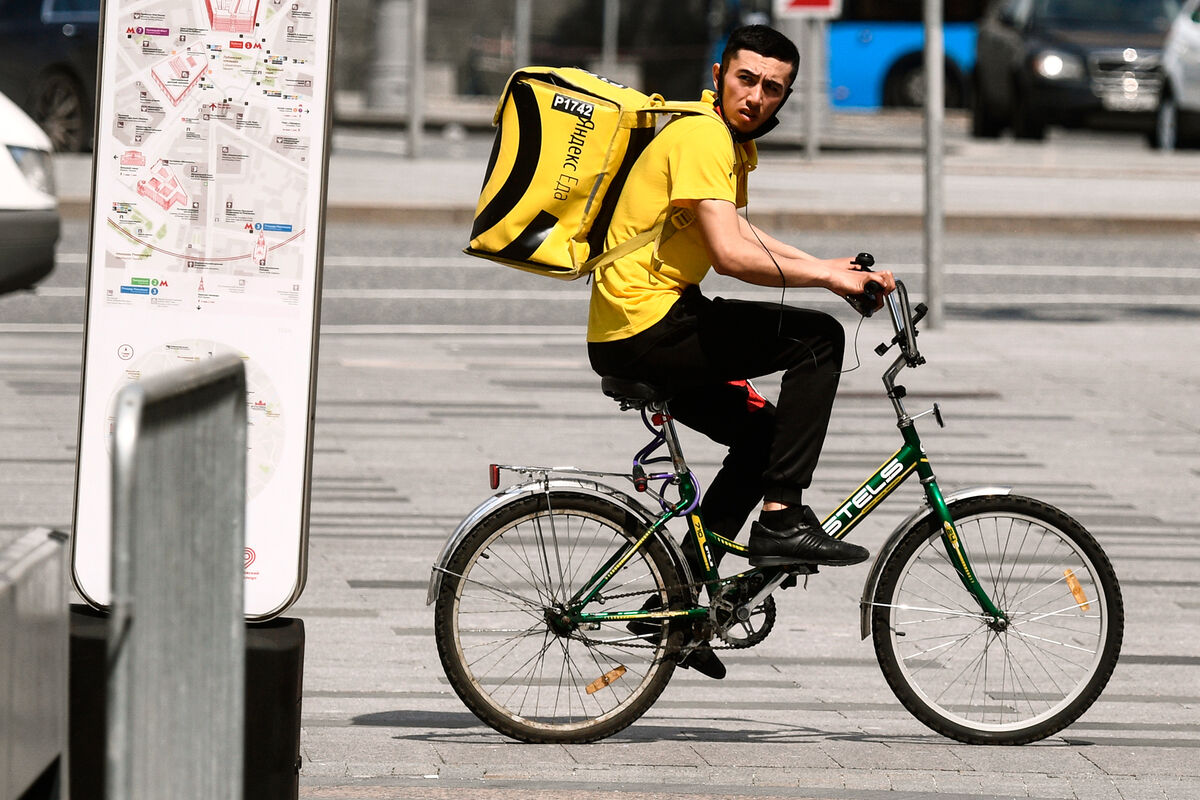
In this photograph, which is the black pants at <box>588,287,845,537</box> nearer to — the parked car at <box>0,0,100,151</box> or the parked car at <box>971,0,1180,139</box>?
the parked car at <box>0,0,100,151</box>

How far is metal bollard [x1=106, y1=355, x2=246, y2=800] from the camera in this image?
7.07ft

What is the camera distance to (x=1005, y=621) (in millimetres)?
5180

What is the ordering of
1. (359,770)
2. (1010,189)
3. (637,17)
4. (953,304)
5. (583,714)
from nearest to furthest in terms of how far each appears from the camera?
(359,770) → (583,714) → (953,304) → (1010,189) → (637,17)

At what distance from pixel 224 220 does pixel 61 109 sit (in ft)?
57.6

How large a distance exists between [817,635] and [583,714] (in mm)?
1243

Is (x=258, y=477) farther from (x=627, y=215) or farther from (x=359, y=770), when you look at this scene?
(x=627, y=215)

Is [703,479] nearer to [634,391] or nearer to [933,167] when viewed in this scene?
[634,391]

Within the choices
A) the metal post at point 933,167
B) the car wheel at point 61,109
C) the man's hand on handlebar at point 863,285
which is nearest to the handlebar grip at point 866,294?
the man's hand on handlebar at point 863,285

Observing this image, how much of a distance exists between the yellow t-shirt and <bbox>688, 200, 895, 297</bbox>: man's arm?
0.05 meters

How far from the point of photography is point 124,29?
4.07m

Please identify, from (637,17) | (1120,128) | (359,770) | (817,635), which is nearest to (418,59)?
(1120,128)

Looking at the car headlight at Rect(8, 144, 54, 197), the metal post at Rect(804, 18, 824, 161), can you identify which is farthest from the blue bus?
the car headlight at Rect(8, 144, 54, 197)

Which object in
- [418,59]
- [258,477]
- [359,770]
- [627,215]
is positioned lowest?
[359,770]

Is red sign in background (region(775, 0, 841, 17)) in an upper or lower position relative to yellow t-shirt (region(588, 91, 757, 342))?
upper
